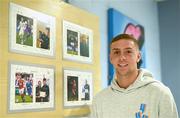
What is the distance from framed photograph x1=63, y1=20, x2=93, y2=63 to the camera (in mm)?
1718

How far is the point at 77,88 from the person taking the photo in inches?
69.8

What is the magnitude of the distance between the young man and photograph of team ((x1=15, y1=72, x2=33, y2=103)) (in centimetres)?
49

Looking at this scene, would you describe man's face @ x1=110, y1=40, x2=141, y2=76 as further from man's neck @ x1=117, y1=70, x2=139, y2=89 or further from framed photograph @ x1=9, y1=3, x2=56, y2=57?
framed photograph @ x1=9, y1=3, x2=56, y2=57

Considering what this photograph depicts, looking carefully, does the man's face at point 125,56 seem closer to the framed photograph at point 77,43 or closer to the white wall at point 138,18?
the framed photograph at point 77,43

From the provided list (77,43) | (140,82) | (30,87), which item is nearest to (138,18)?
(77,43)

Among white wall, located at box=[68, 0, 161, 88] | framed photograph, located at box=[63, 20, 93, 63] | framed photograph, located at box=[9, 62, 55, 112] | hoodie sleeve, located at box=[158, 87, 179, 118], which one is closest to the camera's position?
framed photograph, located at box=[9, 62, 55, 112]

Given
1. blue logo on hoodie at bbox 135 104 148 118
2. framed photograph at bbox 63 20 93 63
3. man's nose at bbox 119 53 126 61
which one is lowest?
blue logo on hoodie at bbox 135 104 148 118

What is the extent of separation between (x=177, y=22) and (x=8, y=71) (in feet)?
7.65

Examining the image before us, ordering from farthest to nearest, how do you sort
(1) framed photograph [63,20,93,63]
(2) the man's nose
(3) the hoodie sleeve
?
(1) framed photograph [63,20,93,63] < (2) the man's nose < (3) the hoodie sleeve

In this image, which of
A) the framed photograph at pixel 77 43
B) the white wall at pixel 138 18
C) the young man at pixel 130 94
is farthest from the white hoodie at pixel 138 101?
the white wall at pixel 138 18

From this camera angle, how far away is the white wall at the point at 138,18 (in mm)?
2182

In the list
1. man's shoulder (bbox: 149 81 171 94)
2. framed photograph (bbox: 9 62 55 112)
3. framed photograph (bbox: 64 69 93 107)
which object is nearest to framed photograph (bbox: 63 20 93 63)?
framed photograph (bbox: 64 69 93 107)

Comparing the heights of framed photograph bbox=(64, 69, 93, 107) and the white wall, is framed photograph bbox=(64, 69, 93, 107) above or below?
below

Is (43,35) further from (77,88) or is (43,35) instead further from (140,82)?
(140,82)
